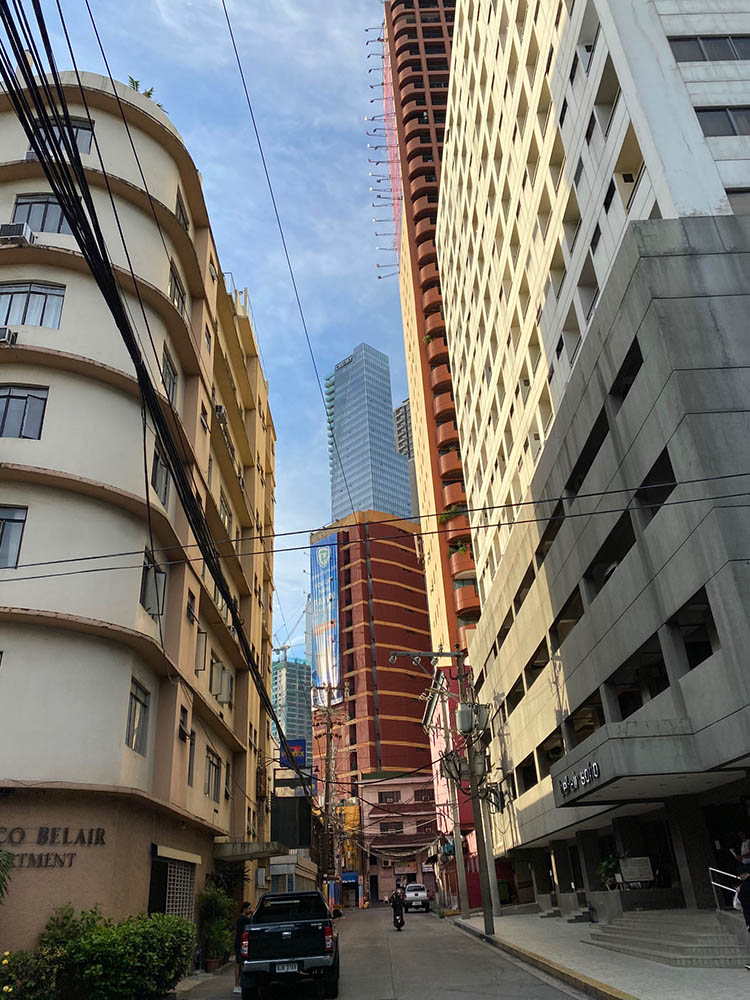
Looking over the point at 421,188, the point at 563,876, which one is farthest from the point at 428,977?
the point at 421,188

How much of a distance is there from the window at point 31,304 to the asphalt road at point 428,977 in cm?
1539

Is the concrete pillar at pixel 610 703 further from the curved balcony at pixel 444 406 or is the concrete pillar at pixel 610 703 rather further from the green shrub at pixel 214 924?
the curved balcony at pixel 444 406

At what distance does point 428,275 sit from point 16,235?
57369 millimetres

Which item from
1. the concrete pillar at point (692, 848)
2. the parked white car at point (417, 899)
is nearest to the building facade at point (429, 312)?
the parked white car at point (417, 899)

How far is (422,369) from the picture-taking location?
70062 mm

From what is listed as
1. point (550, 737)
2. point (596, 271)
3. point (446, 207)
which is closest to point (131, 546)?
point (596, 271)

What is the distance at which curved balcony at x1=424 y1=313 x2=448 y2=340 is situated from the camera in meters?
69.6

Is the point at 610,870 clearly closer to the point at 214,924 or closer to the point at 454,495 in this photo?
the point at 214,924

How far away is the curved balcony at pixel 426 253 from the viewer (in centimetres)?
7362

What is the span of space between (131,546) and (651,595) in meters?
12.3

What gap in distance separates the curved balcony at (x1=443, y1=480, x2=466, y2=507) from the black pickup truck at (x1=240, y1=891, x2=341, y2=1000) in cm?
4964

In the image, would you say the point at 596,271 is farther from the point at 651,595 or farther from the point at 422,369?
the point at 422,369

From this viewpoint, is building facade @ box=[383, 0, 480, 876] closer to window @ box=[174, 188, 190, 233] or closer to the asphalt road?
window @ box=[174, 188, 190, 233]

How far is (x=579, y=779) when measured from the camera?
18312mm
